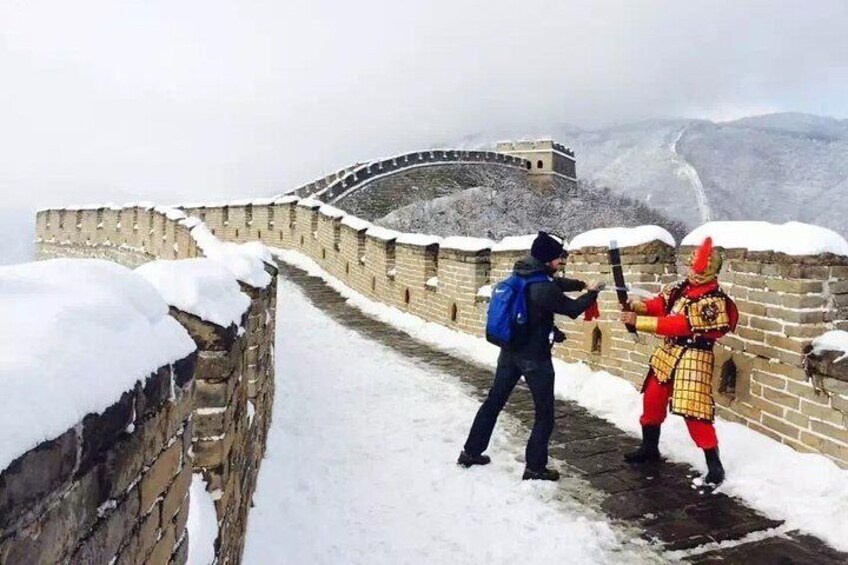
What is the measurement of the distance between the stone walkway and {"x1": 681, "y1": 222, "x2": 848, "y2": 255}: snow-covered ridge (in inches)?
65.7

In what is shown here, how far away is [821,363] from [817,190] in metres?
91.7

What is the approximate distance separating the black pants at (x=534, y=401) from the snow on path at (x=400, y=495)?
20cm

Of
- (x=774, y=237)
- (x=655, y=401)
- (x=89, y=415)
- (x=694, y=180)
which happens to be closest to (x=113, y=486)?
(x=89, y=415)

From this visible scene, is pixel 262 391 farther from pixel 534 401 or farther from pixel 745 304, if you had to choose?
pixel 745 304

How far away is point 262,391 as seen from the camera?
4.96 metres

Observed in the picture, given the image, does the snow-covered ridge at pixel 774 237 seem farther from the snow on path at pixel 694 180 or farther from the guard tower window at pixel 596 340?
the snow on path at pixel 694 180

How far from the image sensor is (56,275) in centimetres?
168

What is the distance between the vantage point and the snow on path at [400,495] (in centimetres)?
377

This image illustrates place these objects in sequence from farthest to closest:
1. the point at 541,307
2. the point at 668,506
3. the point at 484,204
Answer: the point at 484,204
the point at 541,307
the point at 668,506

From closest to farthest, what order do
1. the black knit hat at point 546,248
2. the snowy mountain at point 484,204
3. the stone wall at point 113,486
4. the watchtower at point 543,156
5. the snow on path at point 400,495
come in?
the stone wall at point 113,486 < the snow on path at point 400,495 < the black knit hat at point 546,248 < the snowy mountain at point 484,204 < the watchtower at point 543,156

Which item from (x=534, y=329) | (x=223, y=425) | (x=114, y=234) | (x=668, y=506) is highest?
(x=114, y=234)

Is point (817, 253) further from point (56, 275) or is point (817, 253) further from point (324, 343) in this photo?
point (324, 343)

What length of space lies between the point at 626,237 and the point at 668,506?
124 inches

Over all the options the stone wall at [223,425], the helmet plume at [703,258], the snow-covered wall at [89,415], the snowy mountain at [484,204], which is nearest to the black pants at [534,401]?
the helmet plume at [703,258]
